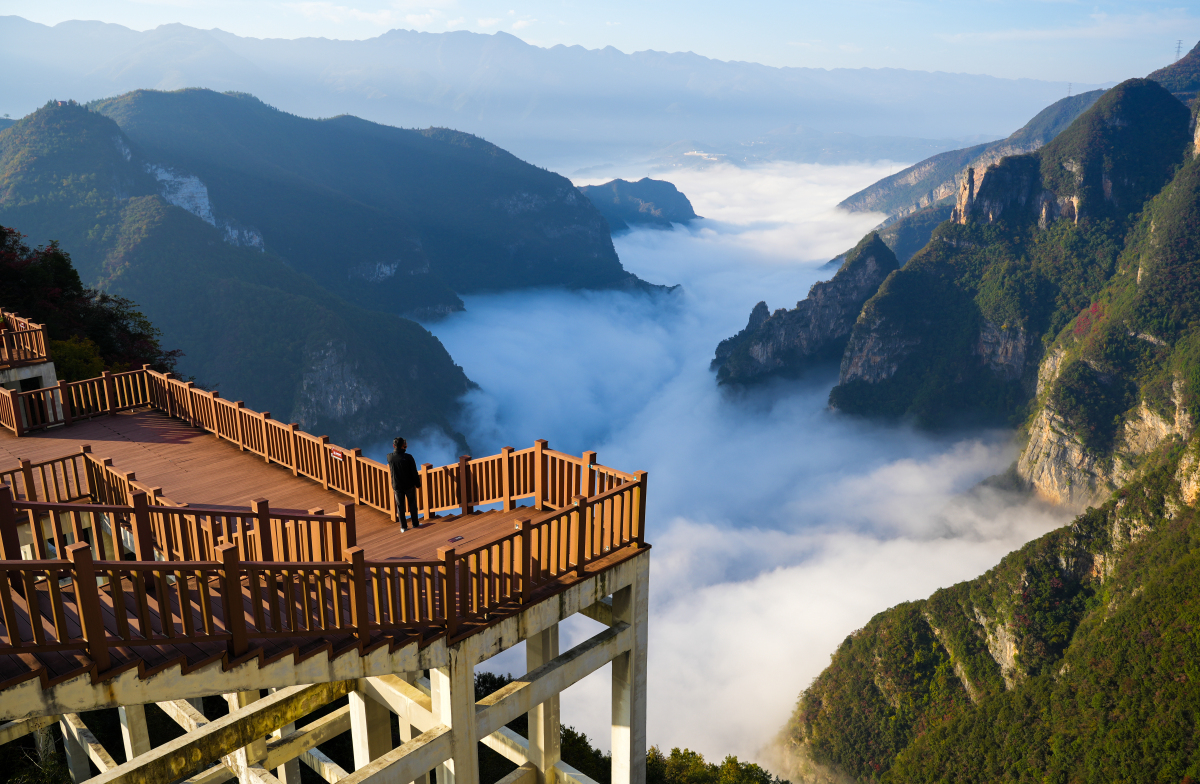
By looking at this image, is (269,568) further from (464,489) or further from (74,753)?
(74,753)

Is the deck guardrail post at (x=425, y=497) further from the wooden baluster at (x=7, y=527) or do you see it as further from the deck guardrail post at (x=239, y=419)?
the wooden baluster at (x=7, y=527)

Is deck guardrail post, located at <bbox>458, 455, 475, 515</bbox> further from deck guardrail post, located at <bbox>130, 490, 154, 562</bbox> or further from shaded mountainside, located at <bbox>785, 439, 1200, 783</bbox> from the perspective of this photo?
shaded mountainside, located at <bbox>785, 439, 1200, 783</bbox>

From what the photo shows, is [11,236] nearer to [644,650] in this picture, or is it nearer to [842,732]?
[644,650]

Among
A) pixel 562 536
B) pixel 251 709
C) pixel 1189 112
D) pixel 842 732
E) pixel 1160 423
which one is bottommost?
pixel 842 732

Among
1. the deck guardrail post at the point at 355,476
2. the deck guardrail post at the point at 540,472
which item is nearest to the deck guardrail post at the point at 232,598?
the deck guardrail post at the point at 540,472

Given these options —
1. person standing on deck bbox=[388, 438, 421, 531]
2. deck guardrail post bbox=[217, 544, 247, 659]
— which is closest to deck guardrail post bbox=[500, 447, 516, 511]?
person standing on deck bbox=[388, 438, 421, 531]

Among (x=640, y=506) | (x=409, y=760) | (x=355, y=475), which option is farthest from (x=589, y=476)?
(x=355, y=475)

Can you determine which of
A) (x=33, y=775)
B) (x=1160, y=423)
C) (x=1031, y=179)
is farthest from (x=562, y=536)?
(x=1031, y=179)
